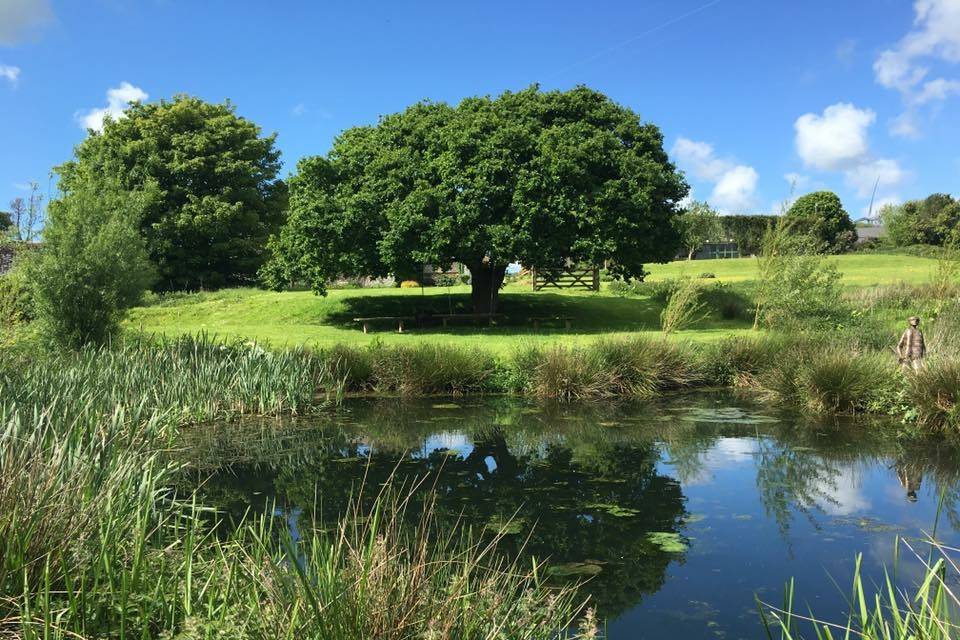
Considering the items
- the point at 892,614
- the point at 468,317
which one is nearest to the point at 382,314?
the point at 468,317

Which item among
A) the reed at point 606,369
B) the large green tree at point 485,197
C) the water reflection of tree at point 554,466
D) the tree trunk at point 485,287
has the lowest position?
the water reflection of tree at point 554,466

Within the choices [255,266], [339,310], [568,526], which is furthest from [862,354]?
[255,266]

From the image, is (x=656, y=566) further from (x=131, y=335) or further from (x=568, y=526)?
(x=131, y=335)

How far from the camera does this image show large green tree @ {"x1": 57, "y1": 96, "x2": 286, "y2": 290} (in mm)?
37625

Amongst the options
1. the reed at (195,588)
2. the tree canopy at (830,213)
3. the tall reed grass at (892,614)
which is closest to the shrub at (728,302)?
the tall reed grass at (892,614)

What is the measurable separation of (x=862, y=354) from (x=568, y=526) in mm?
9027

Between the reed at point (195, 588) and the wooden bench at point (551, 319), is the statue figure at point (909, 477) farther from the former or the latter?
the wooden bench at point (551, 319)

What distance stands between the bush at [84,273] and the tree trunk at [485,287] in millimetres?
13471

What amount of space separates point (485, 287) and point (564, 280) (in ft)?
33.6

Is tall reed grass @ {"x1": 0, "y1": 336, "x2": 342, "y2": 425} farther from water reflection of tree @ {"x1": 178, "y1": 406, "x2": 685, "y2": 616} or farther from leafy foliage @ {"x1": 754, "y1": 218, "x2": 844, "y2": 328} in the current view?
leafy foliage @ {"x1": 754, "y1": 218, "x2": 844, "y2": 328}

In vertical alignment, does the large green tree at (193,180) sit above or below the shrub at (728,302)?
above

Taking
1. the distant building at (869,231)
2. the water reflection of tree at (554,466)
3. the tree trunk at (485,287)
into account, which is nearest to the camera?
the water reflection of tree at (554,466)

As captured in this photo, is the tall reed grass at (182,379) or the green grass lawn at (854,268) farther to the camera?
the green grass lawn at (854,268)

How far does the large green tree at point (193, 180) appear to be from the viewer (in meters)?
37.6
